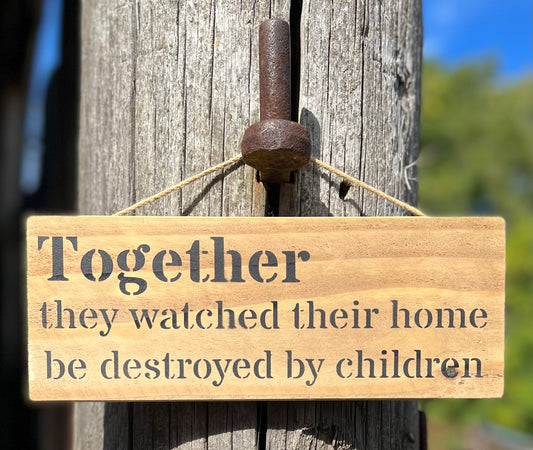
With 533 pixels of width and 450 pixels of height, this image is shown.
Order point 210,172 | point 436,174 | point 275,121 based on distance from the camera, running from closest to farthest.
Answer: point 275,121
point 210,172
point 436,174

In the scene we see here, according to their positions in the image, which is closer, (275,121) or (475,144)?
(275,121)

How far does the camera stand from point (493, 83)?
24.6 m

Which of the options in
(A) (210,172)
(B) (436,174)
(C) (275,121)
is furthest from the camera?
(B) (436,174)

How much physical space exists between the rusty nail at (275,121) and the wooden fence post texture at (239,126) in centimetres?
10

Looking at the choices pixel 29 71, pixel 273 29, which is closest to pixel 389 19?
pixel 273 29

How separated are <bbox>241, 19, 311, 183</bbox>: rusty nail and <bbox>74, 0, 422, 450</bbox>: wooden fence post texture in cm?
10

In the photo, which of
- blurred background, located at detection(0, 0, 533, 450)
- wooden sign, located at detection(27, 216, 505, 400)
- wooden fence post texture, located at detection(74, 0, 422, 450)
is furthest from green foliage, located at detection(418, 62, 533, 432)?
wooden sign, located at detection(27, 216, 505, 400)

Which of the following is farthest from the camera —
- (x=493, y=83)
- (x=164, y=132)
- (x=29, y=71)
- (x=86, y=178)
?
Answer: (x=493, y=83)

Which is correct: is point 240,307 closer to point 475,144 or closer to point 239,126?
point 239,126

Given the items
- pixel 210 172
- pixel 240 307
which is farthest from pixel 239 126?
pixel 240 307

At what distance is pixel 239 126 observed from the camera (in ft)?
2.98

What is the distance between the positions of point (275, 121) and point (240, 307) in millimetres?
296
